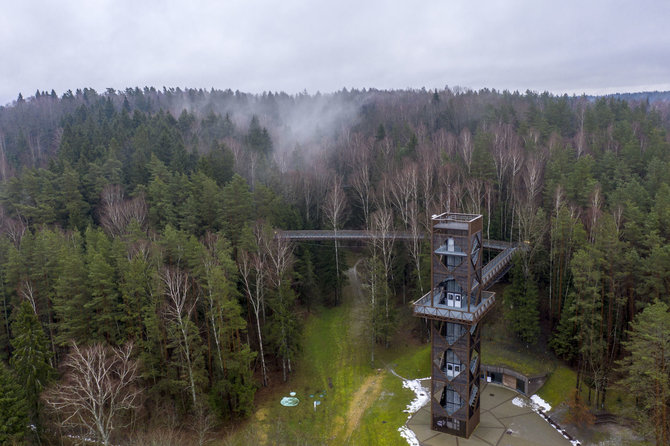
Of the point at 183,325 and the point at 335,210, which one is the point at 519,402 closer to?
the point at 183,325

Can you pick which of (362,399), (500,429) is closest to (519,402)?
(500,429)

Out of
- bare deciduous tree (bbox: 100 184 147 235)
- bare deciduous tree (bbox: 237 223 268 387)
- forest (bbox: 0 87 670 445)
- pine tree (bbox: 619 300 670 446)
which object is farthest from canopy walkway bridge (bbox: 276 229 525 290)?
bare deciduous tree (bbox: 100 184 147 235)

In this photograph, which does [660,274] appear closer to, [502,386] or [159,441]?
[502,386]

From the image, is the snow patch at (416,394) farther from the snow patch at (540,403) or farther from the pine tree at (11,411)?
the pine tree at (11,411)

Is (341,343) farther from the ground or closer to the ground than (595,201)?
closer to the ground

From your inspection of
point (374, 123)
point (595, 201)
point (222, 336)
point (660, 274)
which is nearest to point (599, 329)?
point (660, 274)

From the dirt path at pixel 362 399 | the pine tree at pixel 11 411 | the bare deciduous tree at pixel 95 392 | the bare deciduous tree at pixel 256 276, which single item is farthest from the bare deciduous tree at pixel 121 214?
the dirt path at pixel 362 399
